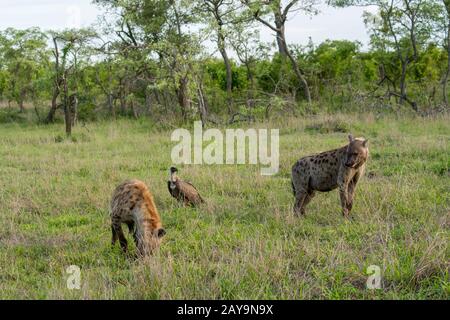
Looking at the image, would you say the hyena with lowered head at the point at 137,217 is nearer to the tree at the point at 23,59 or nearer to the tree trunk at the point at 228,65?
the tree trunk at the point at 228,65

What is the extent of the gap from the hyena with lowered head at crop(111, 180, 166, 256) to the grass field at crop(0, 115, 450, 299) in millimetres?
165

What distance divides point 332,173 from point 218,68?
53.0 ft

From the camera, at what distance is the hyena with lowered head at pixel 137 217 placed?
4812mm

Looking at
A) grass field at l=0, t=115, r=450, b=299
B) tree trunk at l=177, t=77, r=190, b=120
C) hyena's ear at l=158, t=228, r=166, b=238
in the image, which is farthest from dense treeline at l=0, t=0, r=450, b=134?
hyena's ear at l=158, t=228, r=166, b=238

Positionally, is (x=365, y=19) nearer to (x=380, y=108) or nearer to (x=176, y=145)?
(x=380, y=108)

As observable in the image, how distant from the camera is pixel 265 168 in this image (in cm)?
909

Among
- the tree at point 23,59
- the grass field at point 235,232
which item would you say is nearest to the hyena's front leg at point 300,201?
the grass field at point 235,232

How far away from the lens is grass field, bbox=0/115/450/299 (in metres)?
Result: 4.20

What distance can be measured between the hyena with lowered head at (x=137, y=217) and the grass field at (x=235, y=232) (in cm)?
17

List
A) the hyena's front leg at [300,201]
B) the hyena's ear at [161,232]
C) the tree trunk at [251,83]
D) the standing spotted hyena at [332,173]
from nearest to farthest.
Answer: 1. the hyena's ear at [161,232]
2. the standing spotted hyena at [332,173]
3. the hyena's front leg at [300,201]
4. the tree trunk at [251,83]

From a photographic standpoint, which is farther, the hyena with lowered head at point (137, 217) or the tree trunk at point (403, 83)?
the tree trunk at point (403, 83)

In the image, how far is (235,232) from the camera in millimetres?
5652
